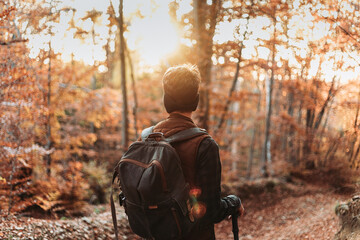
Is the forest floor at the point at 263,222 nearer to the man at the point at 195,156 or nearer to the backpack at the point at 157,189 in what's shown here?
the backpack at the point at 157,189

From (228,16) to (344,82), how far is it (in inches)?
131

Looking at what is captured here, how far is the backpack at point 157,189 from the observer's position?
1669mm

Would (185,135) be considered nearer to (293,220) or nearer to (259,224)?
(293,220)

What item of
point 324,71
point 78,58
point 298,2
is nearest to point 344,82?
point 324,71

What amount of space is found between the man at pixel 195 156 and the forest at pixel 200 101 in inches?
102

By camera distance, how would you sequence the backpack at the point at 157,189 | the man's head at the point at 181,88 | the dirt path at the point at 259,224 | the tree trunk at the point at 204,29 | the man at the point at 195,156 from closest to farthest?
1. the backpack at the point at 157,189
2. the man at the point at 195,156
3. the man's head at the point at 181,88
4. the dirt path at the point at 259,224
5. the tree trunk at the point at 204,29

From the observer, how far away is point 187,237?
189 centimetres

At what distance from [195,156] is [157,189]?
1.05 ft

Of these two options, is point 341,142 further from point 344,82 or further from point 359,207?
point 359,207

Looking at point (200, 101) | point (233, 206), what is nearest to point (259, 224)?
point (200, 101)

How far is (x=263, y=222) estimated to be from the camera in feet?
27.2

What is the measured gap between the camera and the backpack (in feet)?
5.48

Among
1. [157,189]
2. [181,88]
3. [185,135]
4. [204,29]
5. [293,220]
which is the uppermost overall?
[204,29]

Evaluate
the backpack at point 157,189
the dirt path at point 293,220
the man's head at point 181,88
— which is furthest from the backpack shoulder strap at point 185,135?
the dirt path at point 293,220
